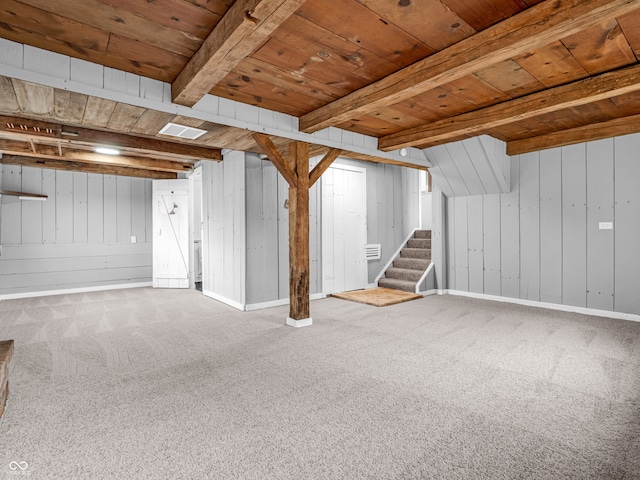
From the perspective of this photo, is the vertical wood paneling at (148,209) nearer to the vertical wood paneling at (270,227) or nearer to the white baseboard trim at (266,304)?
the vertical wood paneling at (270,227)

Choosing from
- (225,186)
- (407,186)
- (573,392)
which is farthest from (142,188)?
(573,392)

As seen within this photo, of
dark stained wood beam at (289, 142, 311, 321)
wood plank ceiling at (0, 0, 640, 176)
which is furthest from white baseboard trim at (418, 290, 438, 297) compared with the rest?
wood plank ceiling at (0, 0, 640, 176)

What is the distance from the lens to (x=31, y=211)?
6.30 meters

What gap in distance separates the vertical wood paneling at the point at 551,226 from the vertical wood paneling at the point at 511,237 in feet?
1.09

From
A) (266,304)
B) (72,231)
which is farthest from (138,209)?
(266,304)

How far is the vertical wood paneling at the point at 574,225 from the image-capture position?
4.82 m

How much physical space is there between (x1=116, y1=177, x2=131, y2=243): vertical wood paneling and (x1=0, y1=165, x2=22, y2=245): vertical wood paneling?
154cm

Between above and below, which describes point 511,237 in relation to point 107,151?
below

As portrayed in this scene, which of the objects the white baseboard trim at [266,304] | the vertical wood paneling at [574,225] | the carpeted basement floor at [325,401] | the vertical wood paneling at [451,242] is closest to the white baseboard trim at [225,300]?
the white baseboard trim at [266,304]

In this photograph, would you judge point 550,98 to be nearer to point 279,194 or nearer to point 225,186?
point 279,194

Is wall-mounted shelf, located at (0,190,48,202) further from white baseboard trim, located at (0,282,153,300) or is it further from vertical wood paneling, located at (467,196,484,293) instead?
vertical wood paneling, located at (467,196,484,293)

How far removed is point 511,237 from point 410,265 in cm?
191

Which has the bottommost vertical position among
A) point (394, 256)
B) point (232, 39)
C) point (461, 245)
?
point (394, 256)

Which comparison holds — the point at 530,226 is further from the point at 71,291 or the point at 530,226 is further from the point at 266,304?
the point at 71,291
